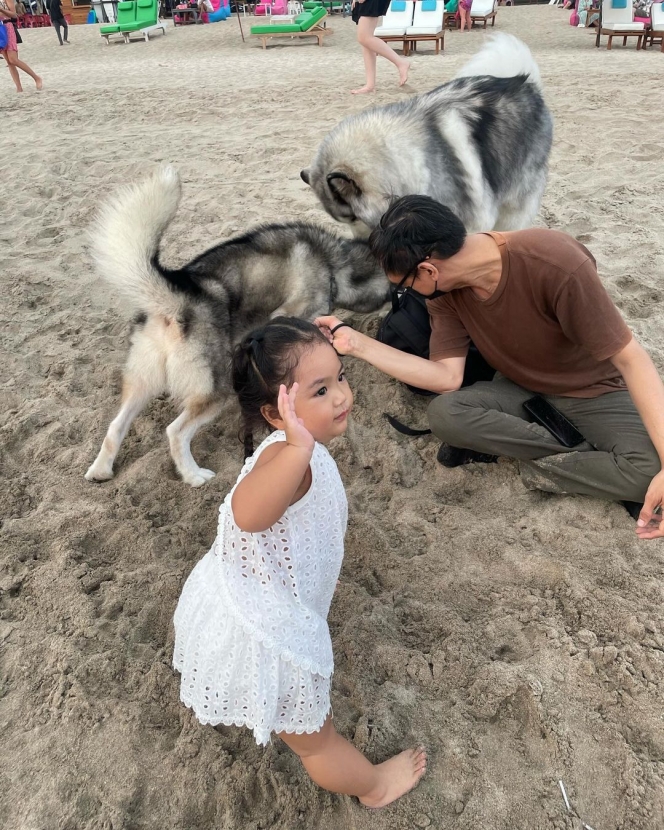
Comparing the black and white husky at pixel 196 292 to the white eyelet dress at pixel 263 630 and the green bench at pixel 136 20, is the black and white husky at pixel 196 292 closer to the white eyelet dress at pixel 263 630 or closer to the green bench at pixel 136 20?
the white eyelet dress at pixel 263 630

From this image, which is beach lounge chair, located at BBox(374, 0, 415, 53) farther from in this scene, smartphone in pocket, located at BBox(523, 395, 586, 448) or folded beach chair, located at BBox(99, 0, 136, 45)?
smartphone in pocket, located at BBox(523, 395, 586, 448)

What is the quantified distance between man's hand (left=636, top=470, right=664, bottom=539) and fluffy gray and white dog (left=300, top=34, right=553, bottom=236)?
2119mm

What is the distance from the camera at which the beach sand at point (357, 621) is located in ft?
4.84

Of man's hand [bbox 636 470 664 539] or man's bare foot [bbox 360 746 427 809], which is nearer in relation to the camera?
man's bare foot [bbox 360 746 427 809]

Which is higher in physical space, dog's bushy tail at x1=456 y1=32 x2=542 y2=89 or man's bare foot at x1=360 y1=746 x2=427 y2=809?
dog's bushy tail at x1=456 y1=32 x2=542 y2=89

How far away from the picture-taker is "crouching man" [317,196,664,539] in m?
1.98

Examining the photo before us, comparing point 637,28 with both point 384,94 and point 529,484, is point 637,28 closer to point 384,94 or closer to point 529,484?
point 384,94

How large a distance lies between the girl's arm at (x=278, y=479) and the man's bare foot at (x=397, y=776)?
2.55ft

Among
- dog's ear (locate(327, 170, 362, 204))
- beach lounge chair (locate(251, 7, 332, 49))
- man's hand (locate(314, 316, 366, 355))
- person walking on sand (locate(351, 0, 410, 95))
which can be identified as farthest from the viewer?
beach lounge chair (locate(251, 7, 332, 49))

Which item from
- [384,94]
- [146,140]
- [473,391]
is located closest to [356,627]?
[473,391]

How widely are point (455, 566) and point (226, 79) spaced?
35.1 ft

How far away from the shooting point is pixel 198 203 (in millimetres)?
5086

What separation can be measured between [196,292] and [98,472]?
2.97 ft

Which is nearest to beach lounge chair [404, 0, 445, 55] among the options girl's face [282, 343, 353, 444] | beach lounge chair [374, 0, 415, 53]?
beach lounge chair [374, 0, 415, 53]
